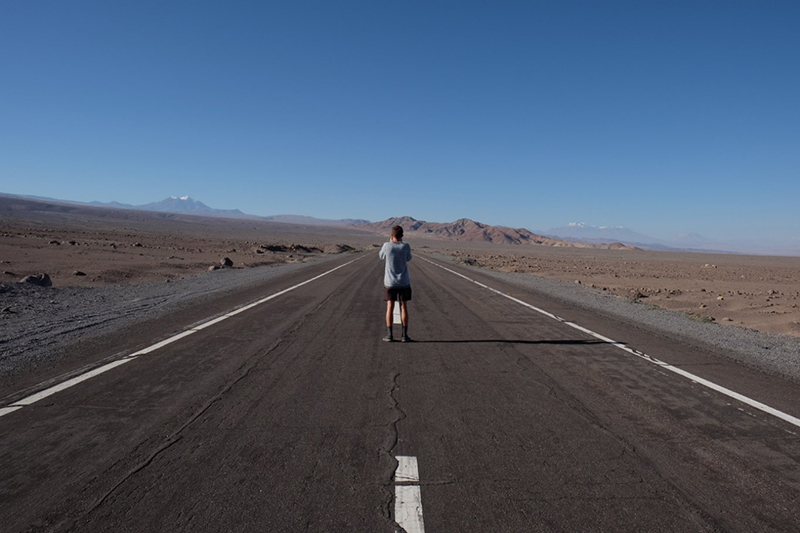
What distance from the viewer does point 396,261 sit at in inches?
339

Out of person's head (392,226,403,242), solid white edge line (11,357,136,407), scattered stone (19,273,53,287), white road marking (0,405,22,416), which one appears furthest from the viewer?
scattered stone (19,273,53,287)

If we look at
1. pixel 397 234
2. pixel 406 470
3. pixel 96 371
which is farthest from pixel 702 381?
pixel 96 371

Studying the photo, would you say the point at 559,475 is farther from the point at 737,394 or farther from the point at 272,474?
the point at 737,394

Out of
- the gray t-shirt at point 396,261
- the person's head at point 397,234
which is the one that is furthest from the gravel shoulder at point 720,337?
the person's head at point 397,234

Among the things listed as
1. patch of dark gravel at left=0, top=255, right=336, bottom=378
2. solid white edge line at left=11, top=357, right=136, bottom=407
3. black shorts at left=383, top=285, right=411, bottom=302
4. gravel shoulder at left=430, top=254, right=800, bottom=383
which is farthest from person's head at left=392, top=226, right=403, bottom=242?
gravel shoulder at left=430, top=254, right=800, bottom=383

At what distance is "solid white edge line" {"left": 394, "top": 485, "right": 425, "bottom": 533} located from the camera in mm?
3039

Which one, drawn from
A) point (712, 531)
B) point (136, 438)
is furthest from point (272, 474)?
point (712, 531)

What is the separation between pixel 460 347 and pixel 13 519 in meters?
6.07

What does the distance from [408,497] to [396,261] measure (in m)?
5.50

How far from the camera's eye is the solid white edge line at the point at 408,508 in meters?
3.04

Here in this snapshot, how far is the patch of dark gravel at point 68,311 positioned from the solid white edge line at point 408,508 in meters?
5.43

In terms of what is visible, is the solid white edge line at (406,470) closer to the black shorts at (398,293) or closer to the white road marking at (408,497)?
the white road marking at (408,497)

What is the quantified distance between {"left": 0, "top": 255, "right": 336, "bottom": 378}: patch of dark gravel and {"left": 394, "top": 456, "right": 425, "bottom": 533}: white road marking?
5.28 metres

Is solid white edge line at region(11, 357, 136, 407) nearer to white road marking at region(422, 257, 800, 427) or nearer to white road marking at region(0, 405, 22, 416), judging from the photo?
white road marking at region(0, 405, 22, 416)
